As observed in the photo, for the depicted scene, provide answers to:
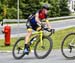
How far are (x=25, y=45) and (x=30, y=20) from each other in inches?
26.9

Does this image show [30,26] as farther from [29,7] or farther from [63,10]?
[63,10]

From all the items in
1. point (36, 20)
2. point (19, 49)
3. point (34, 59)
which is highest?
point (36, 20)

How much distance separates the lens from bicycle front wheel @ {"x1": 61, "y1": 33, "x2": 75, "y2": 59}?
33.8 ft

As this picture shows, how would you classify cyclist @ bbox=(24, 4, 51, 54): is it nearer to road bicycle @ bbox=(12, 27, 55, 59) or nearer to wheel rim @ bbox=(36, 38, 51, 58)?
road bicycle @ bbox=(12, 27, 55, 59)

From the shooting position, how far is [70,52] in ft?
34.0

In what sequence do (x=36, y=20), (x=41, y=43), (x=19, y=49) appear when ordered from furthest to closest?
(x=19, y=49) → (x=41, y=43) → (x=36, y=20)

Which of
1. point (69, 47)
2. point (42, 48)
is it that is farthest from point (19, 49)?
point (69, 47)

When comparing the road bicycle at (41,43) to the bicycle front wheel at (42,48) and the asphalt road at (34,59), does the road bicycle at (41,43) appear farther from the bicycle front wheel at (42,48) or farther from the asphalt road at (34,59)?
the asphalt road at (34,59)

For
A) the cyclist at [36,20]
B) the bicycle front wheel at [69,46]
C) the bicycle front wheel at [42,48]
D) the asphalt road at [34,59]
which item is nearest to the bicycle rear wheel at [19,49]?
the asphalt road at [34,59]

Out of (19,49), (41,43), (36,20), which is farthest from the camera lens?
(19,49)

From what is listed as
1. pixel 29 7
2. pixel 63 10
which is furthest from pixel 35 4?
pixel 63 10

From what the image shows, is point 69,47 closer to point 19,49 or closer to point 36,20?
point 36,20

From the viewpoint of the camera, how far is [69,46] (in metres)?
10.4

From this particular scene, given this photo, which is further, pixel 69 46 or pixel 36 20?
pixel 69 46
